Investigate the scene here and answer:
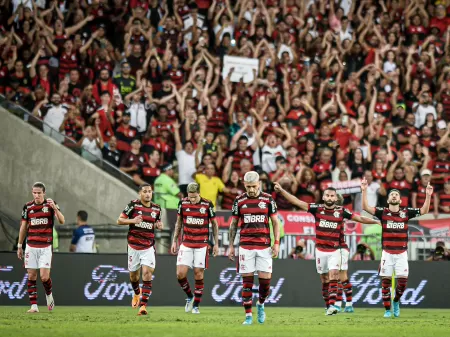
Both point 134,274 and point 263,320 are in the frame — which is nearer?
point 263,320

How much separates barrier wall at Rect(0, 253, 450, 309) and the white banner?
7310 millimetres

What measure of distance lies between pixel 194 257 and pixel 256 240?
333 centimetres

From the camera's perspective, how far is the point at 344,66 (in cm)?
3045

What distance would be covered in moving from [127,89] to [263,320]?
13.0 metres

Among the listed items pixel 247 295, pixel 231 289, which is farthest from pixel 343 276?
pixel 247 295

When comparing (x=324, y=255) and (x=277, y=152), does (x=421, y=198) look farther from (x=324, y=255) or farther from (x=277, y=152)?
(x=324, y=255)

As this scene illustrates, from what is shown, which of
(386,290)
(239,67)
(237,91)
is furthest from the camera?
(239,67)

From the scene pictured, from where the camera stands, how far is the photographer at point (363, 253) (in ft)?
76.5

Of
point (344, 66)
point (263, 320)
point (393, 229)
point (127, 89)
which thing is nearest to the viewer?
point (263, 320)

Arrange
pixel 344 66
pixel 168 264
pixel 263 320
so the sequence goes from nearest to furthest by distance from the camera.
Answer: pixel 263 320 → pixel 168 264 → pixel 344 66

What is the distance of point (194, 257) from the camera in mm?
18578

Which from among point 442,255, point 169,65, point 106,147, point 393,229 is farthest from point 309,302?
point 169,65

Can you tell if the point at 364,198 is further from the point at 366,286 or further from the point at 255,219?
the point at 366,286

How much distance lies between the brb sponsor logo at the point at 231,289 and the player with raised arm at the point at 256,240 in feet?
23.8
